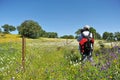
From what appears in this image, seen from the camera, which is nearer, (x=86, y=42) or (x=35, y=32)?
(x=86, y=42)

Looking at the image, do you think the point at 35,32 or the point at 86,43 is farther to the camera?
the point at 35,32

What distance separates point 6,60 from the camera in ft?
34.0

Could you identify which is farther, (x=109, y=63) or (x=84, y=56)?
(x=84, y=56)

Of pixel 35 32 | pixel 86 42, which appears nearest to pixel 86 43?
pixel 86 42

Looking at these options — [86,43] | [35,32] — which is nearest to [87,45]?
[86,43]

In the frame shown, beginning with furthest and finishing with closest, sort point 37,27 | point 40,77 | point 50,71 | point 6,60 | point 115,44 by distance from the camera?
point 37,27
point 6,60
point 115,44
point 50,71
point 40,77

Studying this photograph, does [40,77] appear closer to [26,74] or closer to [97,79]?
[26,74]

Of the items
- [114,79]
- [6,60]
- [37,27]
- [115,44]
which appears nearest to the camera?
[114,79]

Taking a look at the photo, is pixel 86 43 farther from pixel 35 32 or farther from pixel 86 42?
pixel 35 32

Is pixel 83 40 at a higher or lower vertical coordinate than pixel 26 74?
higher

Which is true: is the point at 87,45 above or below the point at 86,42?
below

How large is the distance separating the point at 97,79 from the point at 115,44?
3.95m

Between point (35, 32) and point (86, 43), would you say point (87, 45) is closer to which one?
point (86, 43)

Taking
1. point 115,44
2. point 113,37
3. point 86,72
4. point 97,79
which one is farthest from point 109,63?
point 113,37
